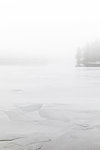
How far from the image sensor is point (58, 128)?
848cm

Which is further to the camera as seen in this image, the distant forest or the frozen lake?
the distant forest

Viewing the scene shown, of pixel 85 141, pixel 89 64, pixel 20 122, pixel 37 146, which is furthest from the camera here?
pixel 89 64

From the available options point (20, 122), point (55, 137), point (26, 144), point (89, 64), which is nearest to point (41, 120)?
point (20, 122)

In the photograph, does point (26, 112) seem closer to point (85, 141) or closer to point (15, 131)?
point (15, 131)

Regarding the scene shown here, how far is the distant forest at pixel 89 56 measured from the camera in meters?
98.4

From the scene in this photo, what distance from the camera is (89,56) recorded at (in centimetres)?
9856

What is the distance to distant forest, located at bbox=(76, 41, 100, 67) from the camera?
98.4 meters

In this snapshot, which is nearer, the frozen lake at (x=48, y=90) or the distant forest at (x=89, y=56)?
the frozen lake at (x=48, y=90)

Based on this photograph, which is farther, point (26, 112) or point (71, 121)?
point (26, 112)

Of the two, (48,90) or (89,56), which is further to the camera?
(89,56)

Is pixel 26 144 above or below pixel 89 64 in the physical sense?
above

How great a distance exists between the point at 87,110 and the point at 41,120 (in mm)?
2878

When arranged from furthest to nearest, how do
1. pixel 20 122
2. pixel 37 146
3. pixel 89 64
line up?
1. pixel 89 64
2. pixel 20 122
3. pixel 37 146

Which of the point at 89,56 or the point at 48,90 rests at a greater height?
the point at 48,90
